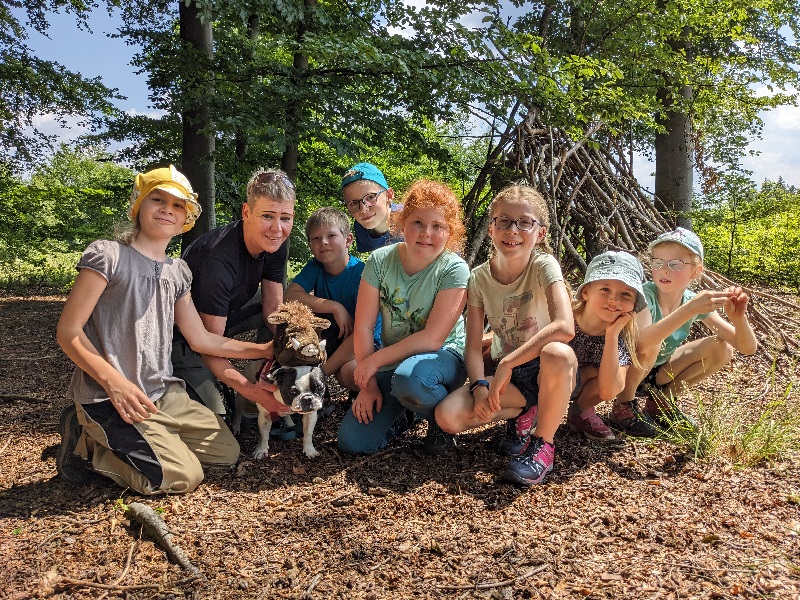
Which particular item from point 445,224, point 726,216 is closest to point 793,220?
point 726,216

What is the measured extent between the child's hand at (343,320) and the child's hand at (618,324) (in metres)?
1.44

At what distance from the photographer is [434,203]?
2.99m

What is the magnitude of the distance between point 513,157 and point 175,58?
3.48 meters

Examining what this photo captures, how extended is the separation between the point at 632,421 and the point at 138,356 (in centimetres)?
259

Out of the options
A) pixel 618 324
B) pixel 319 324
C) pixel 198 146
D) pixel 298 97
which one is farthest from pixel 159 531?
pixel 198 146

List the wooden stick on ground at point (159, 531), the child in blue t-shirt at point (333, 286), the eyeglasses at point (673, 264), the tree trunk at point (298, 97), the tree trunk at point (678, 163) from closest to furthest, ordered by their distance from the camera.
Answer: the wooden stick on ground at point (159, 531) < the eyeglasses at point (673, 264) < the child in blue t-shirt at point (333, 286) < the tree trunk at point (298, 97) < the tree trunk at point (678, 163)

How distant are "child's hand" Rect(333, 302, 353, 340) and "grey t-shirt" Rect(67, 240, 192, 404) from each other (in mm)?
941

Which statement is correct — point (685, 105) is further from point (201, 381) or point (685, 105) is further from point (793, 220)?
point (201, 381)

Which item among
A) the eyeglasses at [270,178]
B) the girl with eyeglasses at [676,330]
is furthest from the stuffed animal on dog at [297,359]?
the girl with eyeglasses at [676,330]

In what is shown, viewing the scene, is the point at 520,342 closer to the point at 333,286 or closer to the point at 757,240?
the point at 333,286

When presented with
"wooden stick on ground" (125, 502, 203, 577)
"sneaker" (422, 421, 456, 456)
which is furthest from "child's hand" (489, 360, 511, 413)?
"wooden stick on ground" (125, 502, 203, 577)

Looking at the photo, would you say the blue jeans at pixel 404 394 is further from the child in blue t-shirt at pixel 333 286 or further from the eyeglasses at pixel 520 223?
the eyeglasses at pixel 520 223

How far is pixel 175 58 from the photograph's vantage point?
5.95 m

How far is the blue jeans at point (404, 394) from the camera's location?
2.91 metres
